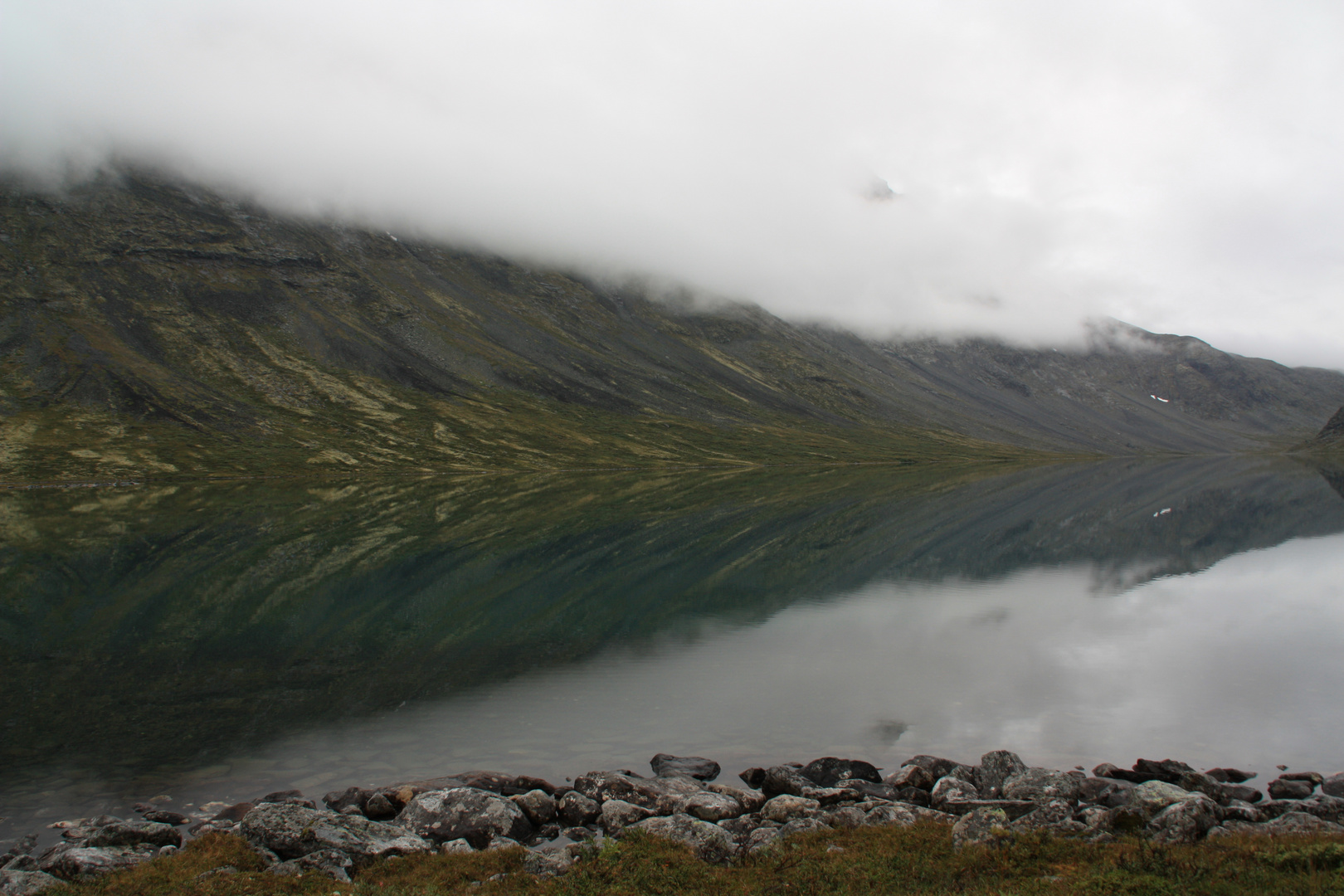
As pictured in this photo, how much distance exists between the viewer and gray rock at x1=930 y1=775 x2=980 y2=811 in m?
20.0

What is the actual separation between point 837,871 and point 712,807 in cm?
526

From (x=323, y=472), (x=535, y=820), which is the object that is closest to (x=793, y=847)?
(x=535, y=820)

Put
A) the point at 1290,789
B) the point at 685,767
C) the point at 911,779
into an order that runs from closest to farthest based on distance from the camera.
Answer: the point at 1290,789, the point at 911,779, the point at 685,767

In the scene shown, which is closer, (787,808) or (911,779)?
(787,808)

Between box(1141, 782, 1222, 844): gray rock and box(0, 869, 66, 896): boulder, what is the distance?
22134 millimetres

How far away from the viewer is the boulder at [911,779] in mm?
21906

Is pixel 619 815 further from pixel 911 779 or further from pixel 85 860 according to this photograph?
pixel 85 860

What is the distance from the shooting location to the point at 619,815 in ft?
63.1

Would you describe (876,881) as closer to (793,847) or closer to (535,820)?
(793,847)

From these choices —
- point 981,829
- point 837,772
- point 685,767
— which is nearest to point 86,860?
point 685,767

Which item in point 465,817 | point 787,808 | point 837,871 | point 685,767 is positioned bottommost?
point 685,767

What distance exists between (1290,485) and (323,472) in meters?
198

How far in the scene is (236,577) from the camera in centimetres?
5391

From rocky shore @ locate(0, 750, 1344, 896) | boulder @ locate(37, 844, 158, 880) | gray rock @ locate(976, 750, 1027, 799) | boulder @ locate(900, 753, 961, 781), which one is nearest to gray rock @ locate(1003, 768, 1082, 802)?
rocky shore @ locate(0, 750, 1344, 896)
